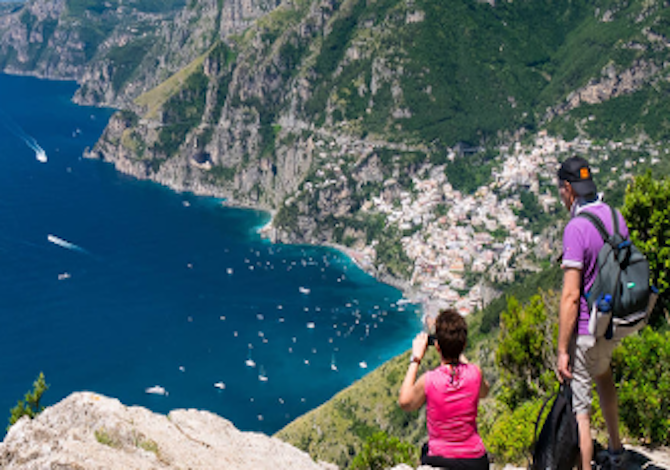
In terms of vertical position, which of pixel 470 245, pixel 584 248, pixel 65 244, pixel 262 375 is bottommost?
pixel 584 248

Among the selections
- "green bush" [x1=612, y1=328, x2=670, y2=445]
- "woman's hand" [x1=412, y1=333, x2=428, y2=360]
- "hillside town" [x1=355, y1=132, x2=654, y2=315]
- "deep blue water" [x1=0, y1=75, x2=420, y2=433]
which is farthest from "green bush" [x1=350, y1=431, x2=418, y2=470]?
"hillside town" [x1=355, y1=132, x2=654, y2=315]

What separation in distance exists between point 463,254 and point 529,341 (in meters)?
157

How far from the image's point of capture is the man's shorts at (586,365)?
355 inches

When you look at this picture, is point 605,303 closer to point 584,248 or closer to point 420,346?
point 584,248

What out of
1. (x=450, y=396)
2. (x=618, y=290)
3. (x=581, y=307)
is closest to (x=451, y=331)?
(x=450, y=396)

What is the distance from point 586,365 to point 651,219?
29.0ft

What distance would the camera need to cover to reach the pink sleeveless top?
8906 millimetres

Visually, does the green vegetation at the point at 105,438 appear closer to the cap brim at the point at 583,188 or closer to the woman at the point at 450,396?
the woman at the point at 450,396

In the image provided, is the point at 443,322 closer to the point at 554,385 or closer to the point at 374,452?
the point at 554,385

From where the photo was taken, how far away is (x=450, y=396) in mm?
8945

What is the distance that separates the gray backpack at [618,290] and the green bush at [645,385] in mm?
5875

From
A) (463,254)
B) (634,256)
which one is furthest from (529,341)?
(463,254)

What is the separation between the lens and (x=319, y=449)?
8506 centimetres

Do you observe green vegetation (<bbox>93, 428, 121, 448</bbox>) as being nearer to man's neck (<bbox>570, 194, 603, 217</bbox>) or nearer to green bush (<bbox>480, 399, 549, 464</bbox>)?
man's neck (<bbox>570, 194, 603, 217</bbox>)
